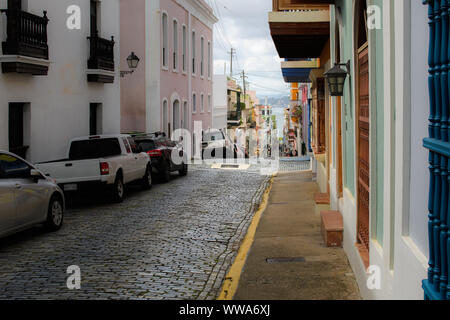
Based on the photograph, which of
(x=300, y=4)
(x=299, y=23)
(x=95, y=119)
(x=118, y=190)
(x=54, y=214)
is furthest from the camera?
(x=95, y=119)

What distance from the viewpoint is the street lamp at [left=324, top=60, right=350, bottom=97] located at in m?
8.34

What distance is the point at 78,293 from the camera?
655cm

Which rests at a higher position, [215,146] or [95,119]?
[95,119]

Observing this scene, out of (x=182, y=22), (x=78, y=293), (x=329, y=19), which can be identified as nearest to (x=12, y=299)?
(x=78, y=293)

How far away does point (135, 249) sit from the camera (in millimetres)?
8969

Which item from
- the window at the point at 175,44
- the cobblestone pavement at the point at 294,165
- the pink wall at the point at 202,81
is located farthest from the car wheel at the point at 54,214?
the pink wall at the point at 202,81

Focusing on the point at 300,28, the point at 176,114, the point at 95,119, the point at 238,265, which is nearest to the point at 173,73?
the point at 176,114

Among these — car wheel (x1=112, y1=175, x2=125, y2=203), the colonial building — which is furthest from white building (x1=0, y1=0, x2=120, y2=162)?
the colonial building

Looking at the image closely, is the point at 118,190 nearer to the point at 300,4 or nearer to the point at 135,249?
the point at 135,249

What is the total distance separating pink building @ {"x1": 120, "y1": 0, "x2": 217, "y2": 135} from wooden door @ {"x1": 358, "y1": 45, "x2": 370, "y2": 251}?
65.6 ft

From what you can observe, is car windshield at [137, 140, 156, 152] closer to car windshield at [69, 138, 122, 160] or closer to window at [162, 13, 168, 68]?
car windshield at [69, 138, 122, 160]

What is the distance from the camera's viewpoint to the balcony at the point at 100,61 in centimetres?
1858

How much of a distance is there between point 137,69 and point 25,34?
1285 cm
